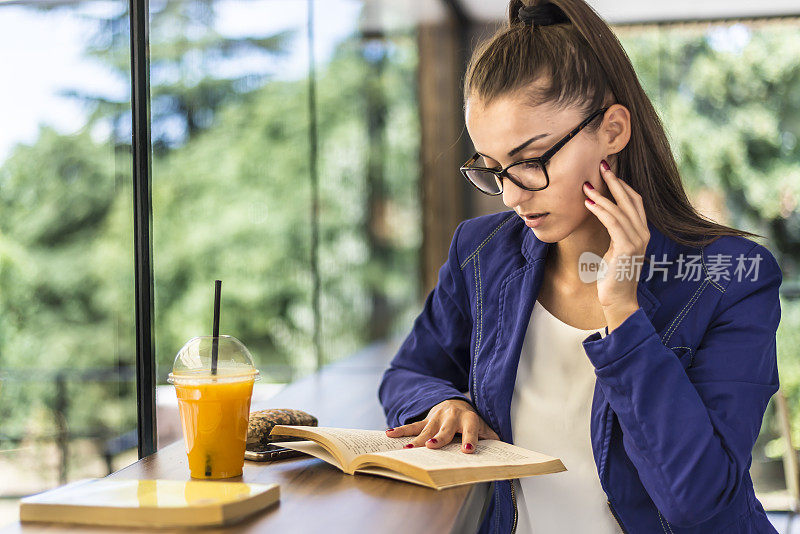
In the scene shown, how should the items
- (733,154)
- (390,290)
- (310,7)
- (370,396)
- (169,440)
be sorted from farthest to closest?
(733,154) → (390,290) → (310,7) → (370,396) → (169,440)

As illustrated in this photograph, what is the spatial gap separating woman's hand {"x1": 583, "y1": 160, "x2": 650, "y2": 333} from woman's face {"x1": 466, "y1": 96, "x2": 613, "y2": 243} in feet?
0.12

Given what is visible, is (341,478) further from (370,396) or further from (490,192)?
(370,396)

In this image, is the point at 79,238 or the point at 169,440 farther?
the point at 169,440

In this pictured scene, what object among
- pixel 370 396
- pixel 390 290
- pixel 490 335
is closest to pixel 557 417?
pixel 490 335

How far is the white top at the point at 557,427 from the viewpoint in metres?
1.21

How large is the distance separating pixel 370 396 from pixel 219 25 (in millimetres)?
1120

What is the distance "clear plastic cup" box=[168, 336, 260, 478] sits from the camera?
98 centimetres

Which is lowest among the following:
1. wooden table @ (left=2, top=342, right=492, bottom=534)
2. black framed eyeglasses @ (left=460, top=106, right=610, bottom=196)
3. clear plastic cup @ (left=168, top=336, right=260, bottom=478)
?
wooden table @ (left=2, top=342, right=492, bottom=534)

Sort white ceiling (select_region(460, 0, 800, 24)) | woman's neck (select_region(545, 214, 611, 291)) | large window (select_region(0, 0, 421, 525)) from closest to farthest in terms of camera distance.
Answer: large window (select_region(0, 0, 421, 525))
woman's neck (select_region(545, 214, 611, 291))
white ceiling (select_region(460, 0, 800, 24))

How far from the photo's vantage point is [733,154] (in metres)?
5.11

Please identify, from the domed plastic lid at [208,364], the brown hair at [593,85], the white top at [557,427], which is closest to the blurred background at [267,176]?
the brown hair at [593,85]

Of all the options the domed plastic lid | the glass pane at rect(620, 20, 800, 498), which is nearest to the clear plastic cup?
the domed plastic lid

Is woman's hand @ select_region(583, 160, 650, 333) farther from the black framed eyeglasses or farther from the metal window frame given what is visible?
the metal window frame

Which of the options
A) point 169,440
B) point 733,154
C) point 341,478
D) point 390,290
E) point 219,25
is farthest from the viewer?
point 733,154
